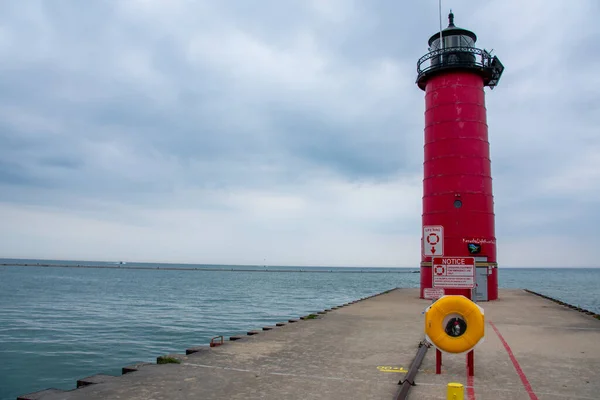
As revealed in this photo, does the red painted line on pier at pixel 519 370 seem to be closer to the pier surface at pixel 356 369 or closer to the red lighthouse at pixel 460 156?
the pier surface at pixel 356 369

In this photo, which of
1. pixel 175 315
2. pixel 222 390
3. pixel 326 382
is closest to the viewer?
pixel 222 390

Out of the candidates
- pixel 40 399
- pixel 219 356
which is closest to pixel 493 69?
pixel 219 356

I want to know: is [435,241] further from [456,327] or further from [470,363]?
[470,363]

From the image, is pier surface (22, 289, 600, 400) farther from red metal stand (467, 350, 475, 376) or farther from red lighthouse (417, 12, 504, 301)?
red lighthouse (417, 12, 504, 301)

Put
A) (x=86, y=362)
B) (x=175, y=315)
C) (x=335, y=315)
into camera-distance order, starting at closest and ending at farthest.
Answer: (x=86, y=362) → (x=335, y=315) → (x=175, y=315)

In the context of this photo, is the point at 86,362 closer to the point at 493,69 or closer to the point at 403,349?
the point at 403,349

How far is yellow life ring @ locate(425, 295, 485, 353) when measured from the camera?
7750mm

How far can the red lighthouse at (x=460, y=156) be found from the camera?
22453 millimetres

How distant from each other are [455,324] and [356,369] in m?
2.02

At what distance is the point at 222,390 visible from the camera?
7.06m

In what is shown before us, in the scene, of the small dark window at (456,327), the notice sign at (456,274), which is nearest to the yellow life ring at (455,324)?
the small dark window at (456,327)

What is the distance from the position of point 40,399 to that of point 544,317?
16.8 meters

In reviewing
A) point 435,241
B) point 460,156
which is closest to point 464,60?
point 460,156

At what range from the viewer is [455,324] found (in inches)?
312
